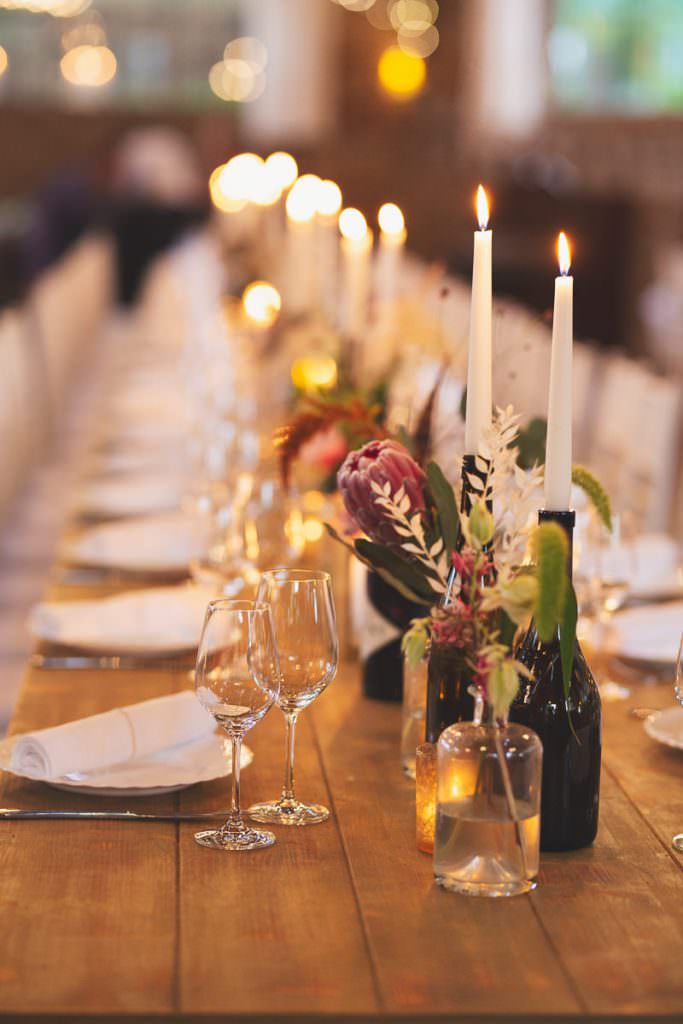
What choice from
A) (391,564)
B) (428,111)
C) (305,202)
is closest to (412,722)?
(391,564)

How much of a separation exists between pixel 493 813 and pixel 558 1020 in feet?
0.65

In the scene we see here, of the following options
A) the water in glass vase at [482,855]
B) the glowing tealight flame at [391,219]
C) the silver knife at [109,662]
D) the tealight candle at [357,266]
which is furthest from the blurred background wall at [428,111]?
the water in glass vase at [482,855]

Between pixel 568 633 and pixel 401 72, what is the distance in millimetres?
14032

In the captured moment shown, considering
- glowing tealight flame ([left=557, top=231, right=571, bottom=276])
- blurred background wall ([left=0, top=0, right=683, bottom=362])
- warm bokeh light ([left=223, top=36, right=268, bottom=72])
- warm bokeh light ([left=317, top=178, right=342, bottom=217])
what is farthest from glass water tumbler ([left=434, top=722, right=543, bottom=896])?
warm bokeh light ([left=223, top=36, right=268, bottom=72])

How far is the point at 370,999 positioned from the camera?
1021 mm

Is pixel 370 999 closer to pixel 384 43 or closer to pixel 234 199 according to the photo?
pixel 234 199

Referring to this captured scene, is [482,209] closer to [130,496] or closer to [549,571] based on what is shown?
[549,571]

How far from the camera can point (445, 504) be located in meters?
1.40

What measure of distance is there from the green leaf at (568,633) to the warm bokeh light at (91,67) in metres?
16.1

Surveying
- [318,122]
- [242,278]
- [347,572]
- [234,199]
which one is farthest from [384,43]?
[347,572]

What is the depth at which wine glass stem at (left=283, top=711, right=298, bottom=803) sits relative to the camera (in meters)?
1.37

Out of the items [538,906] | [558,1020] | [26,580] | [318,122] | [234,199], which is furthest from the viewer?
[318,122]

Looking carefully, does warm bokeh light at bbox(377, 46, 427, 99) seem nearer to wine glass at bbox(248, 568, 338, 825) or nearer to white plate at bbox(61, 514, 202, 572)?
white plate at bbox(61, 514, 202, 572)

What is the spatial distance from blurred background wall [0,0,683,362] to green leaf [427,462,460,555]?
530 cm
